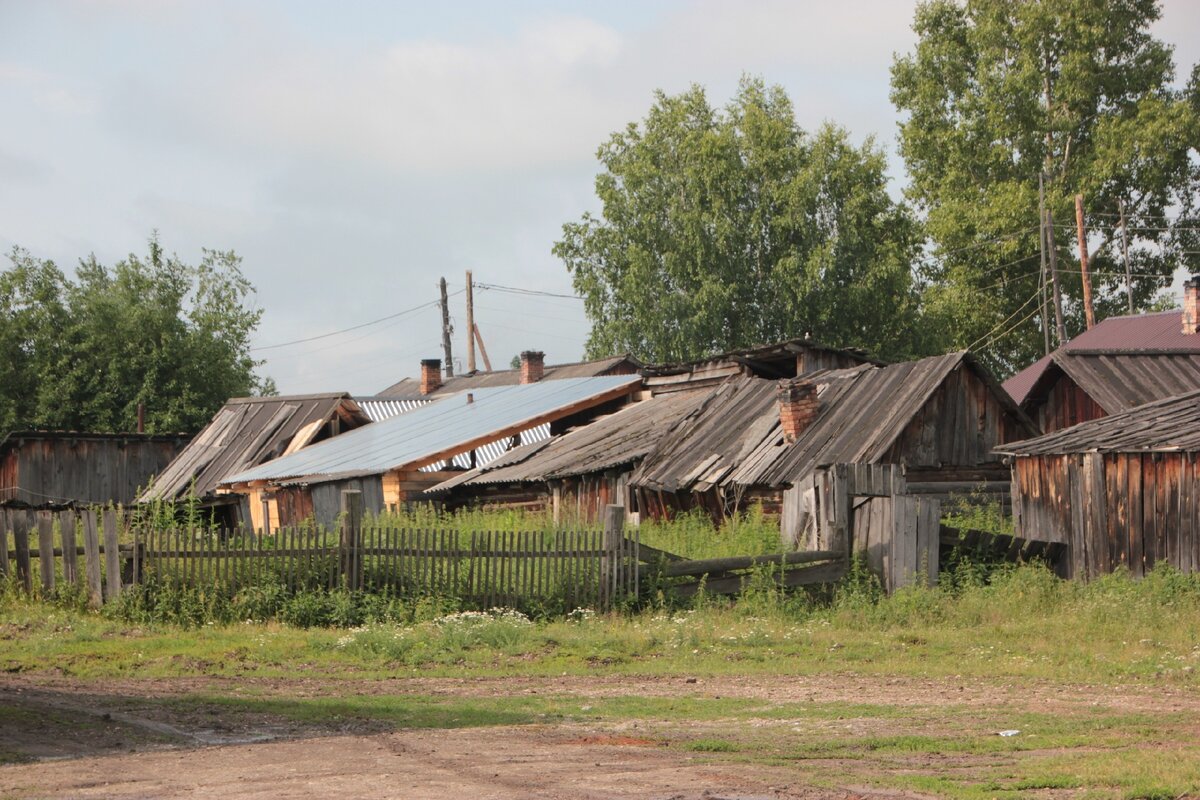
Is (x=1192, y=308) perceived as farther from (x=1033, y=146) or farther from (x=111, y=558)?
(x=111, y=558)

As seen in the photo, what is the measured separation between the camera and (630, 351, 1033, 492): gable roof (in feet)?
76.2

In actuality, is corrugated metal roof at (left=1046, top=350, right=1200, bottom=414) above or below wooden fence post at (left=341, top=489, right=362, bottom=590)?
above

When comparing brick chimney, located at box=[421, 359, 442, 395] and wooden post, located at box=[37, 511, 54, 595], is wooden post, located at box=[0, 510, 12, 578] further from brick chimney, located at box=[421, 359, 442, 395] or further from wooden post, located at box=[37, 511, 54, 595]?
brick chimney, located at box=[421, 359, 442, 395]

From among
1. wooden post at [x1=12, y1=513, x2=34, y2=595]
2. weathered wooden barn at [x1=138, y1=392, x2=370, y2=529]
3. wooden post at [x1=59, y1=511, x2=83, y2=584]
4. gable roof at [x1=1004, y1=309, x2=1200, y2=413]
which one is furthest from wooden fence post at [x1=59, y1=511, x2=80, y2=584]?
gable roof at [x1=1004, y1=309, x2=1200, y2=413]

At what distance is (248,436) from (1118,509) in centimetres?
2614

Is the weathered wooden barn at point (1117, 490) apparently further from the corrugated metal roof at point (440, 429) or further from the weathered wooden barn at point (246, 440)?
the weathered wooden barn at point (246, 440)

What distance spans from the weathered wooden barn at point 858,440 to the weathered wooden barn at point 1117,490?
10.2 feet

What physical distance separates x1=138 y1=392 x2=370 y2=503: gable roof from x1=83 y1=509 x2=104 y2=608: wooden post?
60.8 ft

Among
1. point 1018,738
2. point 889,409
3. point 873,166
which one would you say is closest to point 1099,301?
point 873,166

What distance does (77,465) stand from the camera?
41781 millimetres

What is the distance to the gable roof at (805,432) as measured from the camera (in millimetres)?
23219

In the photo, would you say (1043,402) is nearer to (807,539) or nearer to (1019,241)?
(807,539)

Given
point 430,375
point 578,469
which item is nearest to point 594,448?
point 578,469

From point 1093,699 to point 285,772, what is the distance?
6.71m
